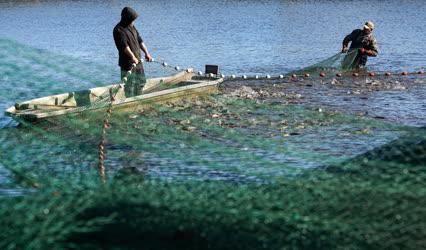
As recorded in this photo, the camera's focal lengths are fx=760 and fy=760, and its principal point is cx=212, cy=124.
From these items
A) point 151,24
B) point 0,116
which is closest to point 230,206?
point 0,116

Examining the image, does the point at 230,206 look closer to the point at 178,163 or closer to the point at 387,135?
the point at 178,163

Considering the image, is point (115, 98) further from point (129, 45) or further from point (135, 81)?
point (129, 45)

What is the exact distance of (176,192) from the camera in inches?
242

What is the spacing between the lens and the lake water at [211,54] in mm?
10531

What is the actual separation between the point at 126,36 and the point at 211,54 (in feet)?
46.2

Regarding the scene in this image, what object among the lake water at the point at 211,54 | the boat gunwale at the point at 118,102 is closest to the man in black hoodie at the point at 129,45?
the boat gunwale at the point at 118,102

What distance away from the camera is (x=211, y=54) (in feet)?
92.9

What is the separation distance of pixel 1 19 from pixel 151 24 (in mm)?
12323

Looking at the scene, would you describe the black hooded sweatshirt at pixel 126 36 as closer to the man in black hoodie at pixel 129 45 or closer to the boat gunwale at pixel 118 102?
the man in black hoodie at pixel 129 45

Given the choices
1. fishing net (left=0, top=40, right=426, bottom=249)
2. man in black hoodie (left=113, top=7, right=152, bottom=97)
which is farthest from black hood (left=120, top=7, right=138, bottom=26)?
fishing net (left=0, top=40, right=426, bottom=249)

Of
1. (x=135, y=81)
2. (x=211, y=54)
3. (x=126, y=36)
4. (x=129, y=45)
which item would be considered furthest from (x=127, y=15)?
(x=211, y=54)

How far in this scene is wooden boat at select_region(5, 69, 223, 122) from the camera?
1308 cm

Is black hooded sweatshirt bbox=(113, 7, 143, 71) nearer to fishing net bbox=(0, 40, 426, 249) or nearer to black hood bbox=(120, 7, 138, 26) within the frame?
black hood bbox=(120, 7, 138, 26)

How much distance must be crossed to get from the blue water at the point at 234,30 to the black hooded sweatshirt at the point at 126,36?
23.8ft
